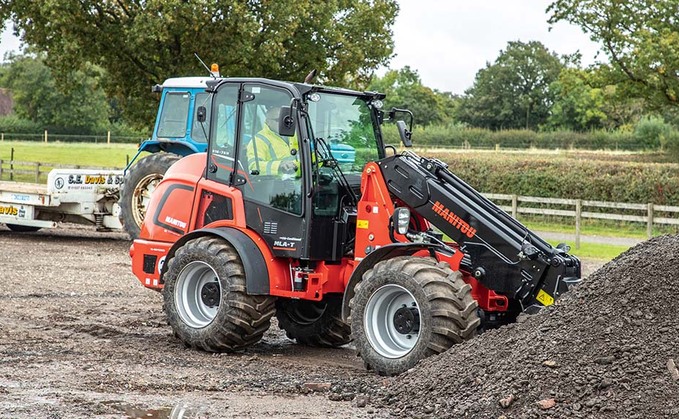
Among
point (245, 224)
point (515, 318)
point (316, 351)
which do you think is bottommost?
point (316, 351)

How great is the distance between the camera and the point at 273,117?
947 centimetres

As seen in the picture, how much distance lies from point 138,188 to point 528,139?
45999 mm

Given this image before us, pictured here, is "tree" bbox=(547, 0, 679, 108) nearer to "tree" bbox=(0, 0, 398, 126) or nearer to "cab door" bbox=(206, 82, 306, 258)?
"tree" bbox=(0, 0, 398, 126)

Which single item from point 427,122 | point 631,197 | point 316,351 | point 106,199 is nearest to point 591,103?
point 427,122

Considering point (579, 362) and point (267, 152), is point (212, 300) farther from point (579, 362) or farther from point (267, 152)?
point (579, 362)

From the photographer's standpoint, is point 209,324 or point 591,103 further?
point 591,103

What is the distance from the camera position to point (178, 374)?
28.0 feet

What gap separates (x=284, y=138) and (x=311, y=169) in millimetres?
428

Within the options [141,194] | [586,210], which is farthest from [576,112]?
[141,194]

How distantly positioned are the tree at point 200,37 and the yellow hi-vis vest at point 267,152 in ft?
48.5

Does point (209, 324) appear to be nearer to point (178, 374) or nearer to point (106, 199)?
point (178, 374)

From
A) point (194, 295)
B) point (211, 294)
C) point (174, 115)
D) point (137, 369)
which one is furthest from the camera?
point (174, 115)

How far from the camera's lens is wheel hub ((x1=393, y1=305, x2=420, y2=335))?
27.2 feet

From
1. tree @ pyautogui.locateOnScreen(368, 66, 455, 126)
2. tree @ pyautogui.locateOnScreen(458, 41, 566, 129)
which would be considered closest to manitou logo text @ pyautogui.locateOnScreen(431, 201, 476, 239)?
tree @ pyautogui.locateOnScreen(368, 66, 455, 126)
